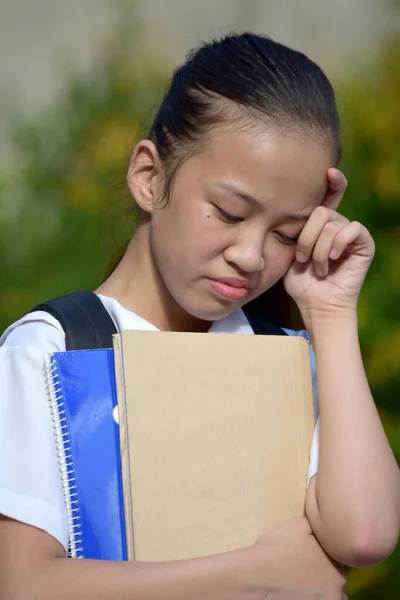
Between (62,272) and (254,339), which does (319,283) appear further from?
(62,272)

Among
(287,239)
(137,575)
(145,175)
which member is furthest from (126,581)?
(145,175)

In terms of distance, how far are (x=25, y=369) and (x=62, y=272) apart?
144cm

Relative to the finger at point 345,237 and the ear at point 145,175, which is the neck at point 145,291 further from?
the finger at point 345,237

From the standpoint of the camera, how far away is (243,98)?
165 cm

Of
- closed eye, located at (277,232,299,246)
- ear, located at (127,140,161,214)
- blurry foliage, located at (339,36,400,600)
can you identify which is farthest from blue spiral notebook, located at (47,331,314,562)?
blurry foliage, located at (339,36,400,600)

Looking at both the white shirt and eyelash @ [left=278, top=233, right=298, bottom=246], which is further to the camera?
eyelash @ [left=278, top=233, right=298, bottom=246]

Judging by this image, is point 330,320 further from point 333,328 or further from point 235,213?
point 235,213

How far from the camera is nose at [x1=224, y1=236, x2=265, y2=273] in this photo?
158 centimetres

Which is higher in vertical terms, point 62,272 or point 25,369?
point 62,272

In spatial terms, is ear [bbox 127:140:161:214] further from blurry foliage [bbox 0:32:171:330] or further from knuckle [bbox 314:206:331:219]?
blurry foliage [bbox 0:32:171:330]

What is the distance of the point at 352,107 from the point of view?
2869 millimetres

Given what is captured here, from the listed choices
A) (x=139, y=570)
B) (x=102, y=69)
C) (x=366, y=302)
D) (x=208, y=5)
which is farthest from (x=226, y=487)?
(x=208, y=5)

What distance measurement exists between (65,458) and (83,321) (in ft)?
0.80

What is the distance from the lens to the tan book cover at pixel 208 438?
56.4 inches
